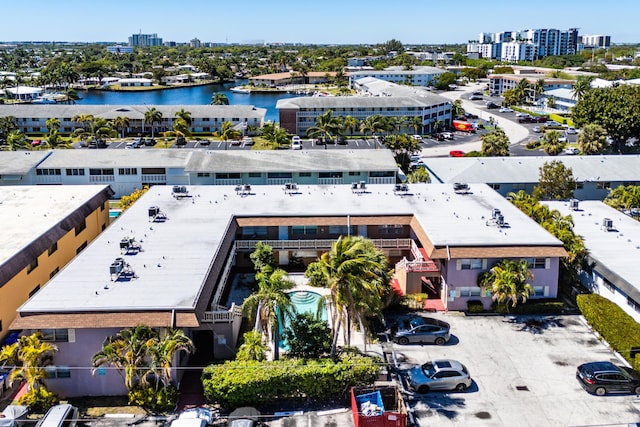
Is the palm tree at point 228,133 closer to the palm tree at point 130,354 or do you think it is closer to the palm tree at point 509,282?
the palm tree at point 509,282

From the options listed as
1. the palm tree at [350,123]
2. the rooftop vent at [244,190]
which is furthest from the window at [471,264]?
the palm tree at [350,123]

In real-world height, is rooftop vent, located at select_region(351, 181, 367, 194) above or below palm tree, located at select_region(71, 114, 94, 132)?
below

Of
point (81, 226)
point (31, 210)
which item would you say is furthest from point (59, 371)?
point (31, 210)

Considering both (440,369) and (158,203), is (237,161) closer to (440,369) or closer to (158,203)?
(158,203)

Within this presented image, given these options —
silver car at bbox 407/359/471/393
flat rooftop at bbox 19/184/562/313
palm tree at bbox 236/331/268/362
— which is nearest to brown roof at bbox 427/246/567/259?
flat rooftop at bbox 19/184/562/313

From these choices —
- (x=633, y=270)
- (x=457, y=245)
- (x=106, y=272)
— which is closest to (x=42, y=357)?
(x=106, y=272)

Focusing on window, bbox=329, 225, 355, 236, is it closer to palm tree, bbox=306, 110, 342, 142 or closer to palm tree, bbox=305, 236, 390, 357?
palm tree, bbox=305, 236, 390, 357
